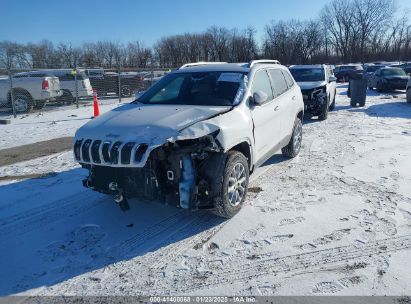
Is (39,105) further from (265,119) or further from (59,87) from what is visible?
(265,119)

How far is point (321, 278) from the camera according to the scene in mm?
3174

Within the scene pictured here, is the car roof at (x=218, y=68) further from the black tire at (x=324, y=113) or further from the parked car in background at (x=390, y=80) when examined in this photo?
the parked car in background at (x=390, y=80)

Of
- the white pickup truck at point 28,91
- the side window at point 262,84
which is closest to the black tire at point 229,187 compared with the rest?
the side window at point 262,84

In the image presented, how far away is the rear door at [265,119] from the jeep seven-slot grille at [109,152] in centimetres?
184

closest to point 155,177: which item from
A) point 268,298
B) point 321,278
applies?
point 268,298

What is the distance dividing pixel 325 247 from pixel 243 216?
3.62 ft

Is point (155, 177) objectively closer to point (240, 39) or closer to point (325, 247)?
point (325, 247)

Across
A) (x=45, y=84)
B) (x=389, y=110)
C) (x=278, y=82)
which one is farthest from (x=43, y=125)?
(x=389, y=110)

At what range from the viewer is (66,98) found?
59.5 feet

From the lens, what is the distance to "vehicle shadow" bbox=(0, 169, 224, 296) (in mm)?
3408

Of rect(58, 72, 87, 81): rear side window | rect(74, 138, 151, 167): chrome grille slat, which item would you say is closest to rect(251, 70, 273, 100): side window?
rect(74, 138, 151, 167): chrome grille slat

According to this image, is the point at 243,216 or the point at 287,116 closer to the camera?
the point at 243,216

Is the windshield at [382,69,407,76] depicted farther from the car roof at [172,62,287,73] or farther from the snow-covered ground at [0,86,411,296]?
the car roof at [172,62,287,73]

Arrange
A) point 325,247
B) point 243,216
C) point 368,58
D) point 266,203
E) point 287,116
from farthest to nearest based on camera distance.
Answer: point 368,58 < point 287,116 < point 266,203 < point 243,216 < point 325,247
